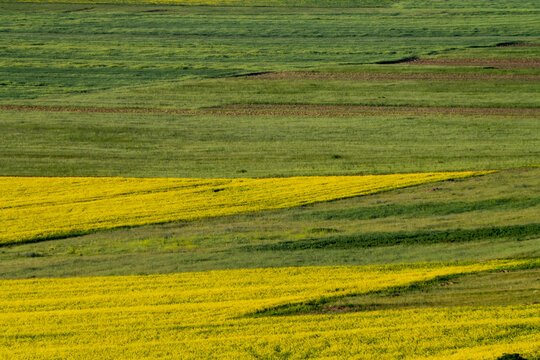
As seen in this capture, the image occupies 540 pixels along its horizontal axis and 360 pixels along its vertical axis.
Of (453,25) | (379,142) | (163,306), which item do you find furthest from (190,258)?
(453,25)

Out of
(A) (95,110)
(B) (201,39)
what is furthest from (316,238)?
(B) (201,39)

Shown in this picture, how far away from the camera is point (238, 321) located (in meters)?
17.5

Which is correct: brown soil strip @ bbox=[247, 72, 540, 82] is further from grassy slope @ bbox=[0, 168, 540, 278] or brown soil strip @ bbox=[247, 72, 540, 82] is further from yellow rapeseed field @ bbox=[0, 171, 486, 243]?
grassy slope @ bbox=[0, 168, 540, 278]

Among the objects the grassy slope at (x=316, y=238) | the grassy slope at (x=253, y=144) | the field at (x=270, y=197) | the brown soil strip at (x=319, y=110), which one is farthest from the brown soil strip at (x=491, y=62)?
the grassy slope at (x=316, y=238)

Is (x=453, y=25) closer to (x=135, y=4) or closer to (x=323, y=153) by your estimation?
(x=135, y=4)

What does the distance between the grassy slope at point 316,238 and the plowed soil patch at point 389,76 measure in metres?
21.3

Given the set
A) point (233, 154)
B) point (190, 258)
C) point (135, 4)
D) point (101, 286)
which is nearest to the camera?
point (101, 286)

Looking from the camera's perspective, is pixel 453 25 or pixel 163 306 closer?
pixel 163 306

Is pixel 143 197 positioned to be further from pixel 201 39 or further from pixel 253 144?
pixel 201 39

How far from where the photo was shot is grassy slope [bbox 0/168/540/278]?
74.1 feet

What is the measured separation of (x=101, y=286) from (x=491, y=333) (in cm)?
933

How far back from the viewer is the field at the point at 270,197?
17031mm

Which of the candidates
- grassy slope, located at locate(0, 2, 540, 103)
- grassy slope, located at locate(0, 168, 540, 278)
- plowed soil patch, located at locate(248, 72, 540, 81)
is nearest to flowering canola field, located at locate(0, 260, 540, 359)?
grassy slope, located at locate(0, 168, 540, 278)

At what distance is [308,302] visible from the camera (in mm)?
18562
